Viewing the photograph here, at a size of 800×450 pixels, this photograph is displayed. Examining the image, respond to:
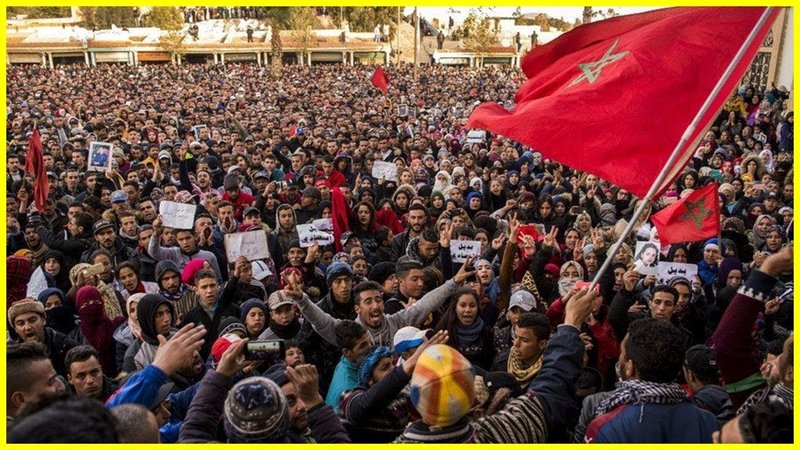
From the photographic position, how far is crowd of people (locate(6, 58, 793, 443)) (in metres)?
2.24

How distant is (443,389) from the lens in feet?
6.90

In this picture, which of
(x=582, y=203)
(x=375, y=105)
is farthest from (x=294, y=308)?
(x=375, y=105)

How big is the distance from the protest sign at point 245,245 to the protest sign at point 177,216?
69cm

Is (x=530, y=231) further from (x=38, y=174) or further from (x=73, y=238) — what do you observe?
(x=38, y=174)

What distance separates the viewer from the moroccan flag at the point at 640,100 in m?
3.30

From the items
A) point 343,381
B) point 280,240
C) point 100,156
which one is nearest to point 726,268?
point 343,381

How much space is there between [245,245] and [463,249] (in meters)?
1.87

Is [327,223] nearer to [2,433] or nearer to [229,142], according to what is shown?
[2,433]

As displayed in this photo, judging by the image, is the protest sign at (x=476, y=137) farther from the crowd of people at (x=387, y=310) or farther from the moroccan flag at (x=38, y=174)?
the moroccan flag at (x=38, y=174)

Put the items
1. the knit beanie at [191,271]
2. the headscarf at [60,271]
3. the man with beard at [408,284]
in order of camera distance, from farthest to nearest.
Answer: the headscarf at [60,271] → the knit beanie at [191,271] → the man with beard at [408,284]

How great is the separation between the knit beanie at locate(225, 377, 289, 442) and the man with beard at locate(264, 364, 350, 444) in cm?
38

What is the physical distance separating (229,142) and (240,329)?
1010 cm

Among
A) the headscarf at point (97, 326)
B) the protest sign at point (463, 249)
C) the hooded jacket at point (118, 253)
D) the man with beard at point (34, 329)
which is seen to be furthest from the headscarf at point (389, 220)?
the man with beard at point (34, 329)

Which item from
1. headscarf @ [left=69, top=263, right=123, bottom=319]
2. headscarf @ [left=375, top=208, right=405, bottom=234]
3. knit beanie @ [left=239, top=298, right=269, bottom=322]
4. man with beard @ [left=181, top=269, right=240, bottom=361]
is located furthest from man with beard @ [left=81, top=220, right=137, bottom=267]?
headscarf @ [left=375, top=208, right=405, bottom=234]
